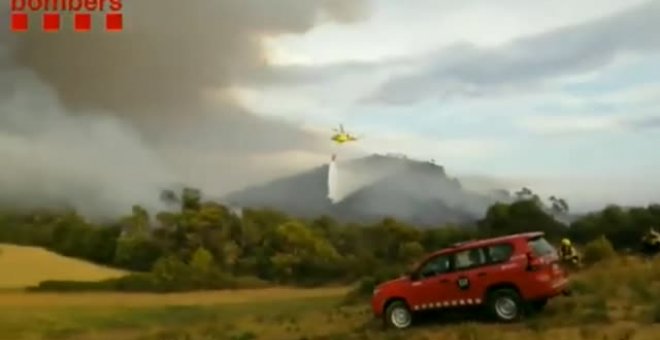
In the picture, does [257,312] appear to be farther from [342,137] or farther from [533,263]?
[533,263]

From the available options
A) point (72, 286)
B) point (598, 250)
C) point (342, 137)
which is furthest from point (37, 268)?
point (598, 250)

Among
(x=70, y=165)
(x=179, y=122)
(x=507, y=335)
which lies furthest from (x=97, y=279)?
(x=507, y=335)

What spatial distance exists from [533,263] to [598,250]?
170 cm

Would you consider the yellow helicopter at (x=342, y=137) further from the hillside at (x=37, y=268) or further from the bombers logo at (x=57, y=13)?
the hillside at (x=37, y=268)

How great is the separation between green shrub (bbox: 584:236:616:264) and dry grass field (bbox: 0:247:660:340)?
0.30 ft

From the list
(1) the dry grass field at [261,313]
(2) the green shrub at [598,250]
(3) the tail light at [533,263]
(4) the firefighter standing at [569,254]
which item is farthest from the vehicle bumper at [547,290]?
(2) the green shrub at [598,250]

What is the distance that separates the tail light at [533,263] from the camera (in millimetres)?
8367

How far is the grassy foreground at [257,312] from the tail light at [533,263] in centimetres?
54

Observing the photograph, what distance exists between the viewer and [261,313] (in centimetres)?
947

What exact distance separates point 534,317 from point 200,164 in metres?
3.84

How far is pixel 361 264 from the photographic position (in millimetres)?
9617

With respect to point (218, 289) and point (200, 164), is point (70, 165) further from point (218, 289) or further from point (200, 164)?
point (218, 289)

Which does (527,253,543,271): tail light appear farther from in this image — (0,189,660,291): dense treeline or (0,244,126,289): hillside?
(0,244,126,289): hillside

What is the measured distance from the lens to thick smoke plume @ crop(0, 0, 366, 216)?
9094mm
